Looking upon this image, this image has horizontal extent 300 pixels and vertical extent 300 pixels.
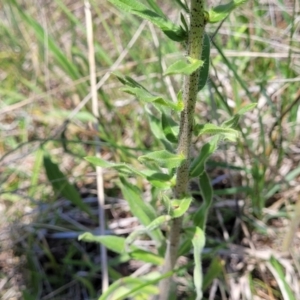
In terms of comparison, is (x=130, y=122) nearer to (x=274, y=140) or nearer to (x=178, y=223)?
(x=274, y=140)

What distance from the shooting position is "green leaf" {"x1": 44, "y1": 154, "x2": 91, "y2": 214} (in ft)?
4.50

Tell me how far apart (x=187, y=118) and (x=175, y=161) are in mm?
78

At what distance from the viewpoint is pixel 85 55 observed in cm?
177

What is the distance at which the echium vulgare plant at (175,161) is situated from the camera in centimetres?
72

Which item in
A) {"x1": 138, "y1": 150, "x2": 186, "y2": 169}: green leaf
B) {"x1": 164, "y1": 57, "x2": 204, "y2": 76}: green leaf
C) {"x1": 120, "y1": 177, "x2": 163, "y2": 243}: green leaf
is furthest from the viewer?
{"x1": 120, "y1": 177, "x2": 163, "y2": 243}: green leaf

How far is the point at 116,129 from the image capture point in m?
1.60

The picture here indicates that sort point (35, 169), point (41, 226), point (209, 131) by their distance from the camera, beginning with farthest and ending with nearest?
point (35, 169) < point (41, 226) < point (209, 131)

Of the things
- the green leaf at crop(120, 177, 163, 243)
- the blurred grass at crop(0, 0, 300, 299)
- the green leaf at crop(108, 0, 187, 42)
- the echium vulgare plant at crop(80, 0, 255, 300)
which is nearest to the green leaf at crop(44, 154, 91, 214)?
the blurred grass at crop(0, 0, 300, 299)

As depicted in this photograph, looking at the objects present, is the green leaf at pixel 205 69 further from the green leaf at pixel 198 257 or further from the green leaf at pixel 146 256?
the green leaf at pixel 146 256

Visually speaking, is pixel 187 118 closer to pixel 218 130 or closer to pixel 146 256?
pixel 218 130

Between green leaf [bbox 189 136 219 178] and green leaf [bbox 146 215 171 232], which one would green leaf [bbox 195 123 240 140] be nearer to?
green leaf [bbox 189 136 219 178]

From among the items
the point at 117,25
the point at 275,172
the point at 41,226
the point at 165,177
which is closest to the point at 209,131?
the point at 165,177

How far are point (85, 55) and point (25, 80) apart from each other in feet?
0.74

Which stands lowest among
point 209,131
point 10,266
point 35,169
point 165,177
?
point 10,266
